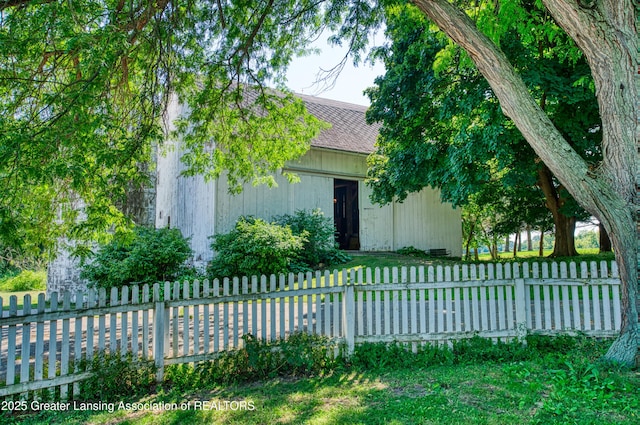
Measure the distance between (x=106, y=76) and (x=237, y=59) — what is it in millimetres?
3389

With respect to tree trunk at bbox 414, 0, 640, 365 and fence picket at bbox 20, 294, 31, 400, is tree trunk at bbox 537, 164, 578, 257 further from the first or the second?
fence picket at bbox 20, 294, 31, 400

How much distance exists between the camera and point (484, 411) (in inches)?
155

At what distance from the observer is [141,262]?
10.9 meters

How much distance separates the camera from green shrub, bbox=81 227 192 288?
10870 millimetres

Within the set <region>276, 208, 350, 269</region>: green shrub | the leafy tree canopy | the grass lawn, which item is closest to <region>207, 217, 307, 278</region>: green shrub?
<region>276, 208, 350, 269</region>: green shrub

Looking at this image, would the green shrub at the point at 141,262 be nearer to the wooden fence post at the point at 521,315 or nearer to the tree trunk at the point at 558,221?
the wooden fence post at the point at 521,315

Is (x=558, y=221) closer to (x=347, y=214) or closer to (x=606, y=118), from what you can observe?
(x=347, y=214)

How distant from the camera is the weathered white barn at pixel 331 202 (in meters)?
13.7

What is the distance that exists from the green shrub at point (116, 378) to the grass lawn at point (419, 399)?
0.24 meters

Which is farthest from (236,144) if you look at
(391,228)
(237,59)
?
(391,228)

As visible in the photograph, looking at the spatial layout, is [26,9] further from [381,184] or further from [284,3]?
[381,184]

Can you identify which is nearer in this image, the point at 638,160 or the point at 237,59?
the point at 638,160

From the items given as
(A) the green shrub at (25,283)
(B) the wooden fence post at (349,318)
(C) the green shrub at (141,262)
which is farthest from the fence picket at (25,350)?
(A) the green shrub at (25,283)

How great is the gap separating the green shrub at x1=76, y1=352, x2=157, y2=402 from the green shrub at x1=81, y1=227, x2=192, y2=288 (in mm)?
6458
